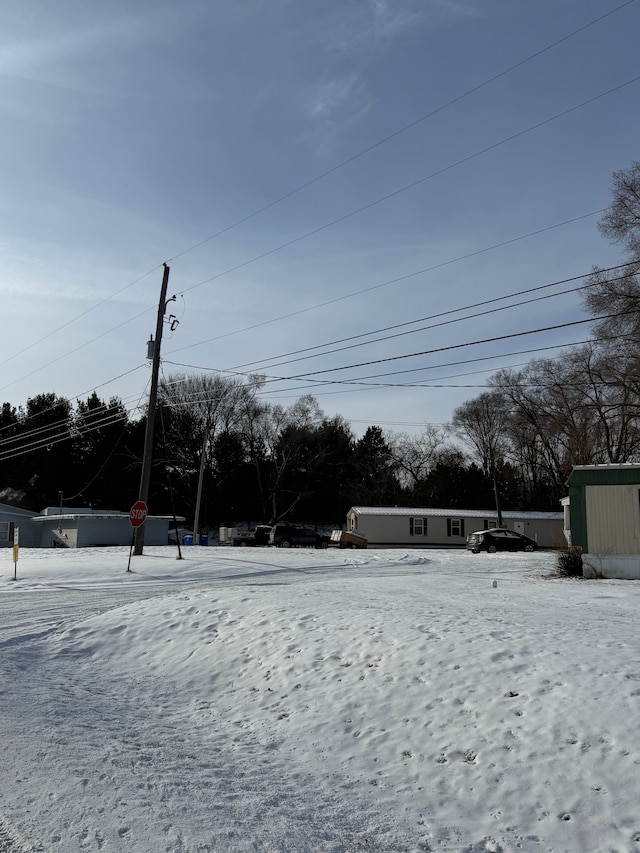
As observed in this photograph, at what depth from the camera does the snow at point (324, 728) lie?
4.91 meters

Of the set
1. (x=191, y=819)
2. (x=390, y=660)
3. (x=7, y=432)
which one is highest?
(x=7, y=432)

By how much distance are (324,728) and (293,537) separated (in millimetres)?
39983

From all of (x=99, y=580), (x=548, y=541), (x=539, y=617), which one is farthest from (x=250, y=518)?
(x=539, y=617)

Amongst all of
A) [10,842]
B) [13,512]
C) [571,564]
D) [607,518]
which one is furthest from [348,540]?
[10,842]

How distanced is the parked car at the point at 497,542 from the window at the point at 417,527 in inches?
464

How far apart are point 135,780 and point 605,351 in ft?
110

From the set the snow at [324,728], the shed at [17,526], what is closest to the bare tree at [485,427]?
the shed at [17,526]

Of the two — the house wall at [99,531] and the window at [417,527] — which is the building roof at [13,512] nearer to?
the house wall at [99,531]

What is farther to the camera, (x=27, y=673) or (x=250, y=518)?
(x=250, y=518)

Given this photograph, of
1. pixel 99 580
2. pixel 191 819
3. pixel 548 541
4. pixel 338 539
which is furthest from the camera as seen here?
pixel 548 541

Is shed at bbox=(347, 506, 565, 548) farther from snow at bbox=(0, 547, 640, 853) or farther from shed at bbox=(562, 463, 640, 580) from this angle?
snow at bbox=(0, 547, 640, 853)

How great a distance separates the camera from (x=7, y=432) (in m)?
63.4

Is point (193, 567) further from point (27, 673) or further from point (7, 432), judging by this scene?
point (7, 432)

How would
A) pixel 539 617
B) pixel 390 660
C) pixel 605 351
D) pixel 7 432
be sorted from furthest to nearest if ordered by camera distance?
1. pixel 7 432
2. pixel 605 351
3. pixel 539 617
4. pixel 390 660
